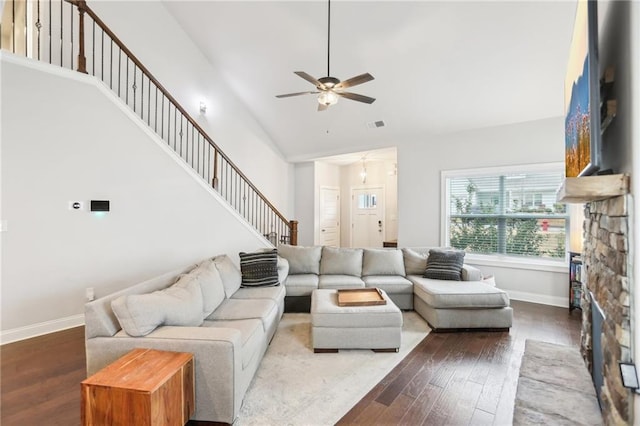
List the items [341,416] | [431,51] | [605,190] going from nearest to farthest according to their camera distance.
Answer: [605,190]
[341,416]
[431,51]

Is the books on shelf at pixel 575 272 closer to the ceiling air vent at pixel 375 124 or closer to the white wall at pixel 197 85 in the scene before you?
the ceiling air vent at pixel 375 124

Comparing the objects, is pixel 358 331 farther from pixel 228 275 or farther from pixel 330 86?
pixel 330 86

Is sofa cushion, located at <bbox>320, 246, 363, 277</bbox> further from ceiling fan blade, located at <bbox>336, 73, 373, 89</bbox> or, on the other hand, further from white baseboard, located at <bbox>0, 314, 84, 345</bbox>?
white baseboard, located at <bbox>0, 314, 84, 345</bbox>

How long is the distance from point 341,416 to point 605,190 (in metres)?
1.96

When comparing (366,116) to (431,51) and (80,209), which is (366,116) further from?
(80,209)

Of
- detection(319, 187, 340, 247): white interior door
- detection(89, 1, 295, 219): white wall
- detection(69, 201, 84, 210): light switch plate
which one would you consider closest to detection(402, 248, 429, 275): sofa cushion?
detection(319, 187, 340, 247): white interior door

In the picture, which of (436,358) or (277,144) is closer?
(436,358)

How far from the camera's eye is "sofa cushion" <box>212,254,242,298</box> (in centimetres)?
331

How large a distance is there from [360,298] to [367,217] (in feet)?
17.2

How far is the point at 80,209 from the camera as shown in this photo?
3.53 metres

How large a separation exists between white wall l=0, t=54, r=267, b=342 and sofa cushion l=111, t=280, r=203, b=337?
1895 millimetres

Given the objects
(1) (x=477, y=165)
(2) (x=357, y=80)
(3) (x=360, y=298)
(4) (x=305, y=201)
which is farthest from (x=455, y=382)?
(4) (x=305, y=201)

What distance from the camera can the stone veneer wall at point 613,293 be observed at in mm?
1261

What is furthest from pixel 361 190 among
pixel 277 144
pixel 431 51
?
pixel 431 51
